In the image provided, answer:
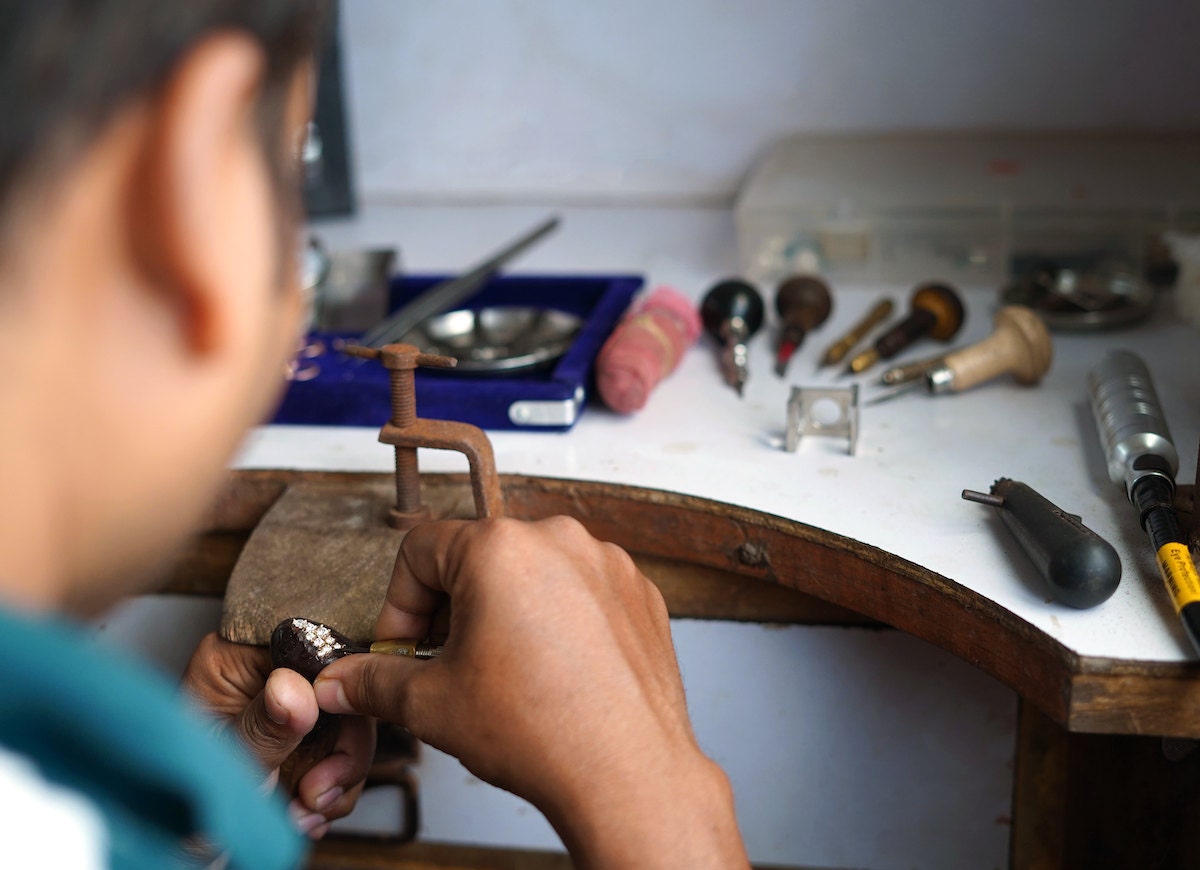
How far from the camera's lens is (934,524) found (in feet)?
2.93

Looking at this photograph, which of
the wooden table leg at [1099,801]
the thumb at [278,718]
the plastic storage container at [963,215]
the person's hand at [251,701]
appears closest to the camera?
the thumb at [278,718]

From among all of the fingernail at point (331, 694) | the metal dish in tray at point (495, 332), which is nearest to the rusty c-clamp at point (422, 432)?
the fingernail at point (331, 694)

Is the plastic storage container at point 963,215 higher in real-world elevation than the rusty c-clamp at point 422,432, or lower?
higher

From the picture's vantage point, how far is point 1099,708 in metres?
0.72

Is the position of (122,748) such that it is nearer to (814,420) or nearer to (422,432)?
(422,432)

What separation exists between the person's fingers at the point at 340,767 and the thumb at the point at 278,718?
7 cm

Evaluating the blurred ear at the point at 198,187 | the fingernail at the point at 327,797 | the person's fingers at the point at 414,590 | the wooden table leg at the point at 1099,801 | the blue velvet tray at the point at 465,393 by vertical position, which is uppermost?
the blurred ear at the point at 198,187

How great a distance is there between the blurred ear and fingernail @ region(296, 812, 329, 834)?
605mm

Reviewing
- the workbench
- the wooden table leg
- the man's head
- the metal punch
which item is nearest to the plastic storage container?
the workbench

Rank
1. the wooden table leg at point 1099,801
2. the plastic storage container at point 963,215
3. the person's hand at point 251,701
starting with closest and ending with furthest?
the person's hand at point 251,701
the wooden table leg at point 1099,801
the plastic storage container at point 963,215

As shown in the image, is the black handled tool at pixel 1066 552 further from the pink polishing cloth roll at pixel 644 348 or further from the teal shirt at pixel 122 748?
the teal shirt at pixel 122 748

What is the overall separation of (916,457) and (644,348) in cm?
28

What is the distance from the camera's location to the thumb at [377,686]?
0.67m

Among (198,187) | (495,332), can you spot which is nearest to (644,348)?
(495,332)
